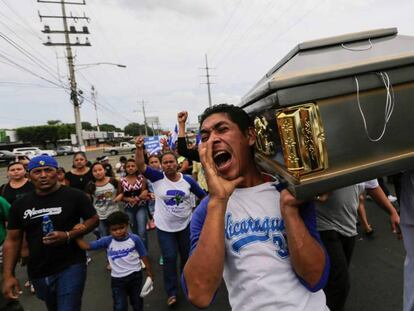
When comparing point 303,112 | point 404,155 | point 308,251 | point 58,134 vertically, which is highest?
point 58,134

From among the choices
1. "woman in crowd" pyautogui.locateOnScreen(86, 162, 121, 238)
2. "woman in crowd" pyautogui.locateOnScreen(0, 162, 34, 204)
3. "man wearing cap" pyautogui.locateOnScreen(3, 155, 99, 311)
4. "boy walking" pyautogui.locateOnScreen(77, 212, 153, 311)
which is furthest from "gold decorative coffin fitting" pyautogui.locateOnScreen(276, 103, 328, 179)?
"woman in crowd" pyautogui.locateOnScreen(0, 162, 34, 204)

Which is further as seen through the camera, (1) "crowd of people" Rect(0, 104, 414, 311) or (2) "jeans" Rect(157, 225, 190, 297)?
(2) "jeans" Rect(157, 225, 190, 297)

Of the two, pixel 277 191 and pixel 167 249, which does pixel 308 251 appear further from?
pixel 167 249

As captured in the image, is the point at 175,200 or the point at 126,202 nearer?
the point at 175,200

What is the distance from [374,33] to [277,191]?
80cm

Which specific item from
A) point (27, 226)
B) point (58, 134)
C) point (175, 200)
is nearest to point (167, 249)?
point (175, 200)

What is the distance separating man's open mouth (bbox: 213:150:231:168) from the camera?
1220 millimetres

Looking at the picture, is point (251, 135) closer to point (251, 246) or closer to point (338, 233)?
point (251, 246)

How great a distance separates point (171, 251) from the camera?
324 cm

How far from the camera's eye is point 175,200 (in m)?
3.35

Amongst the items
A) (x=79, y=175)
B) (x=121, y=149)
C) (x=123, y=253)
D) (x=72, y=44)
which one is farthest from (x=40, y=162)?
(x=121, y=149)

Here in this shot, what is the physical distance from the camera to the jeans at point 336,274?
6.93 feet

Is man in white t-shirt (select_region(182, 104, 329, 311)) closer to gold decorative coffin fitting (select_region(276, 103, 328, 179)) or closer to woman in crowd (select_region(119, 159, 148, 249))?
gold decorative coffin fitting (select_region(276, 103, 328, 179))

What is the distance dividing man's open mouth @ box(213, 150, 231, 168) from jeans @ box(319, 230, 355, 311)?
4.61ft
